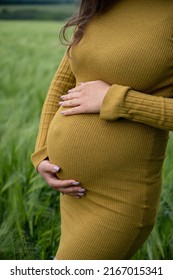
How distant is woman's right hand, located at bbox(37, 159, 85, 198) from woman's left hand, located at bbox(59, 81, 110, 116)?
143mm

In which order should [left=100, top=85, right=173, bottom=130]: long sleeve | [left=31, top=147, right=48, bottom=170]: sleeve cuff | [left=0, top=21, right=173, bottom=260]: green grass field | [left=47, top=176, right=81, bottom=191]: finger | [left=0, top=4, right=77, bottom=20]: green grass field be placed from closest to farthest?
[left=100, top=85, right=173, bottom=130]: long sleeve → [left=47, top=176, right=81, bottom=191]: finger → [left=31, top=147, right=48, bottom=170]: sleeve cuff → [left=0, top=21, right=173, bottom=260]: green grass field → [left=0, top=4, right=77, bottom=20]: green grass field

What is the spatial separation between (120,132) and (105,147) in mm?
48

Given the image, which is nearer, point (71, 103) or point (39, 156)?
point (71, 103)

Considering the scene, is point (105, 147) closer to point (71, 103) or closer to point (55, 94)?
point (71, 103)

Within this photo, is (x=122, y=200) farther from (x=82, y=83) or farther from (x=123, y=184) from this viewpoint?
(x=82, y=83)

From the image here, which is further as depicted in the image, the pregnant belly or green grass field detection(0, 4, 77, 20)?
green grass field detection(0, 4, 77, 20)

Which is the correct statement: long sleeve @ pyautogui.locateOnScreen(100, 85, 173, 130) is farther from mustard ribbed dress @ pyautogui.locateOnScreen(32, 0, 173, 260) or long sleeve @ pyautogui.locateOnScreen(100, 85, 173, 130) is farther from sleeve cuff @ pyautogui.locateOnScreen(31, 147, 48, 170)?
sleeve cuff @ pyautogui.locateOnScreen(31, 147, 48, 170)

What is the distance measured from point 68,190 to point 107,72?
0.98 feet

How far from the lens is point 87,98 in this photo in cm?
129

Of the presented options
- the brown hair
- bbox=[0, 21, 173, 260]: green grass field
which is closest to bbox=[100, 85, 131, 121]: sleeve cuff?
the brown hair

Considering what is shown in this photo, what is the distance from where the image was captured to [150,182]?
4.22 ft

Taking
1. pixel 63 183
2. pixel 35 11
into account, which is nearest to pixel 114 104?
pixel 63 183

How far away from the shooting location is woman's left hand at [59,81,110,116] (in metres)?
1.27
